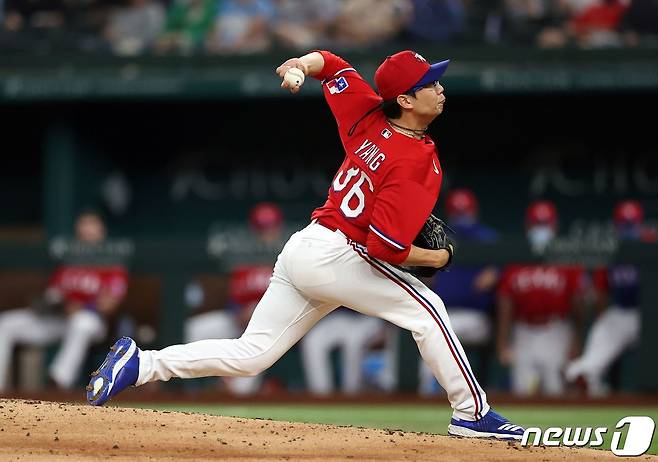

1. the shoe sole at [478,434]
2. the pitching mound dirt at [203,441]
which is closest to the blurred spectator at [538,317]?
the shoe sole at [478,434]

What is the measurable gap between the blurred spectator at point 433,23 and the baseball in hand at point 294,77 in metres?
6.70

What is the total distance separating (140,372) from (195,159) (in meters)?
8.12

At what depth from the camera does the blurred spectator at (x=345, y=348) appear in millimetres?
9891

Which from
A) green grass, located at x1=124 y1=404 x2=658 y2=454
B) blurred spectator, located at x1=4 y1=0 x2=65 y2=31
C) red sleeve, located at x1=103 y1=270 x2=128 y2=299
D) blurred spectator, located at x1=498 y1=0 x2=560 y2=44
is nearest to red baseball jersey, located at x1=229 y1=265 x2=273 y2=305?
red sleeve, located at x1=103 y1=270 x2=128 y2=299

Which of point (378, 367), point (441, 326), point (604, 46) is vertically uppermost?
point (604, 46)

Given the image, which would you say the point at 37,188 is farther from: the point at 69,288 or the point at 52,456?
the point at 52,456

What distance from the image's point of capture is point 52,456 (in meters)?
4.43

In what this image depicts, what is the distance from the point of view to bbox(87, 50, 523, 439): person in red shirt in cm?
495

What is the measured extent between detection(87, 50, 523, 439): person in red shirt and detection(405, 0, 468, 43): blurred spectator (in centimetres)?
634

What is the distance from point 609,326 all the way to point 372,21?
144 inches

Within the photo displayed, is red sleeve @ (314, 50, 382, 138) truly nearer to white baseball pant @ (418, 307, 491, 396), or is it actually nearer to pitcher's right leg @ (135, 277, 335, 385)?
pitcher's right leg @ (135, 277, 335, 385)

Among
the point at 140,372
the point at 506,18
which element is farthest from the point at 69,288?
the point at 140,372

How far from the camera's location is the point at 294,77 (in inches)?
184

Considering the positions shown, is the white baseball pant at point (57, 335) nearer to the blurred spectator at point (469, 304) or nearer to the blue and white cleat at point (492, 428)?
the blurred spectator at point (469, 304)
